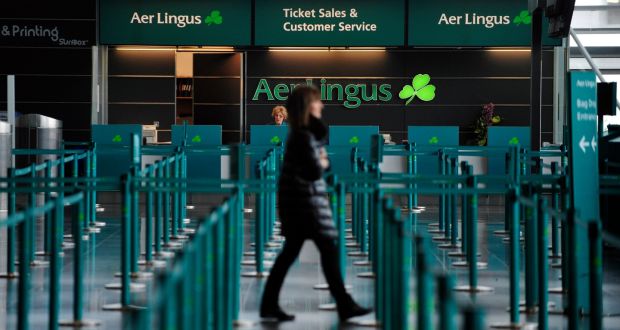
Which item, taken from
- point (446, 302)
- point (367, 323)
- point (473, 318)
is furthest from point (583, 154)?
point (473, 318)

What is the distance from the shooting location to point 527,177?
11789 millimetres

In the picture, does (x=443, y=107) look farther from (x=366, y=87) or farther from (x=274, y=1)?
(x=274, y=1)

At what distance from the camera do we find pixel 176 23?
80.9 ft

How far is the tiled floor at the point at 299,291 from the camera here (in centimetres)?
933

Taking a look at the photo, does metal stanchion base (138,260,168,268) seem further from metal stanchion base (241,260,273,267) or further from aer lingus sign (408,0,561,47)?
aer lingus sign (408,0,561,47)

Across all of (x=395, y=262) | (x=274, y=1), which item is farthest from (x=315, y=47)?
(x=395, y=262)

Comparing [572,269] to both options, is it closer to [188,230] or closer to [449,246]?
[449,246]

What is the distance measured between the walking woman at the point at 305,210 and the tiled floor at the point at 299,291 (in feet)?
0.59

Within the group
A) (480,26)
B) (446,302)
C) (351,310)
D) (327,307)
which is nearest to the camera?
(446,302)

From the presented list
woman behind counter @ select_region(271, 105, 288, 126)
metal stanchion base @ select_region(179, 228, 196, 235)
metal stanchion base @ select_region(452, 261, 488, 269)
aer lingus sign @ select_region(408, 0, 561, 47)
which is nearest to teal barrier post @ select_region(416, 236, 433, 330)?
metal stanchion base @ select_region(452, 261, 488, 269)

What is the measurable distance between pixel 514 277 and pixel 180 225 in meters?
7.36

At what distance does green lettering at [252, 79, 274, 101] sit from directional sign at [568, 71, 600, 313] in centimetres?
1559

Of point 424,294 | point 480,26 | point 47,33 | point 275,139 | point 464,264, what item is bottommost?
point 464,264

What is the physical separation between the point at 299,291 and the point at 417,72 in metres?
14.6
